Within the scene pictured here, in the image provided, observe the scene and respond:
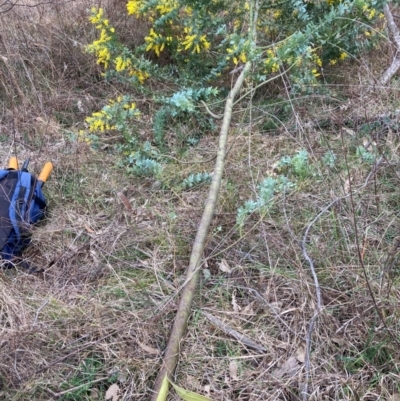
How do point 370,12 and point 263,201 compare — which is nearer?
point 263,201

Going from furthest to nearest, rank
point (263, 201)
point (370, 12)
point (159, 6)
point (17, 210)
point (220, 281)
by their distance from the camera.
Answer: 1. point (159, 6)
2. point (370, 12)
3. point (17, 210)
4. point (263, 201)
5. point (220, 281)

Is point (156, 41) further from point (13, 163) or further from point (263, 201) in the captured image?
point (263, 201)

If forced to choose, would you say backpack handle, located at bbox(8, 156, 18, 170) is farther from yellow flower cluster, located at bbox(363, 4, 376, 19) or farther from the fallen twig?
yellow flower cluster, located at bbox(363, 4, 376, 19)

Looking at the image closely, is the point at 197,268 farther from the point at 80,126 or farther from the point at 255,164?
the point at 80,126

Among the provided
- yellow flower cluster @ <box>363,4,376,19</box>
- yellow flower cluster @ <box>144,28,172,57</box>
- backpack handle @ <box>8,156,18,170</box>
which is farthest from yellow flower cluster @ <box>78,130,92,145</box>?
yellow flower cluster @ <box>363,4,376,19</box>

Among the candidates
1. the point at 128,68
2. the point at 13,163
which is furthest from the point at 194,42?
the point at 13,163

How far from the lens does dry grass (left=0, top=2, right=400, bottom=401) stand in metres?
1.68

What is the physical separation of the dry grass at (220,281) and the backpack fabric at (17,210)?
0.08m

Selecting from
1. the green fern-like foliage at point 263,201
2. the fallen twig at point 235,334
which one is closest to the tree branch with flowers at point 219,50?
the green fern-like foliage at point 263,201

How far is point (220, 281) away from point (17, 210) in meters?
1.18

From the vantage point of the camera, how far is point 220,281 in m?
2.04

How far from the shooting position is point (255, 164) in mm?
2777

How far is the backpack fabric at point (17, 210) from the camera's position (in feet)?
7.45

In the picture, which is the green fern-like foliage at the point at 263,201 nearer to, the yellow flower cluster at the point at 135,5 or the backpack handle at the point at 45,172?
the backpack handle at the point at 45,172
